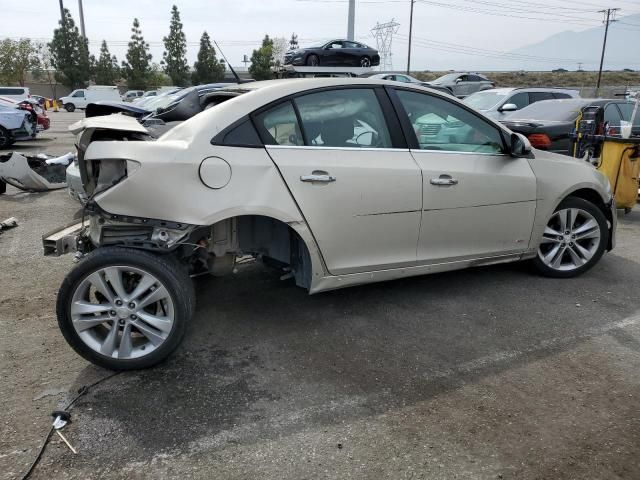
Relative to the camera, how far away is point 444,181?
390cm

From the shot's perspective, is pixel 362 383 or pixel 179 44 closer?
pixel 362 383

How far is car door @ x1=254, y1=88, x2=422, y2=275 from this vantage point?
3.47 meters

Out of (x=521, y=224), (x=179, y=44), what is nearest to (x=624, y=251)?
(x=521, y=224)

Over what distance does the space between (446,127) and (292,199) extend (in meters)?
1.45

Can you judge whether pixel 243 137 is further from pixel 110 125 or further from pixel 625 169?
pixel 625 169

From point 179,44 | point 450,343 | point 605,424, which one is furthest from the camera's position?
point 179,44

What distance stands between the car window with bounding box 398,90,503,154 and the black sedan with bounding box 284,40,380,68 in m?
11.2

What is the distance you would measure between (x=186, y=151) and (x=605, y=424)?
8.96 feet

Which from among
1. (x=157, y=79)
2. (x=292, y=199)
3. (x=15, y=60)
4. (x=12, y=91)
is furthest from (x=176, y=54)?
(x=292, y=199)

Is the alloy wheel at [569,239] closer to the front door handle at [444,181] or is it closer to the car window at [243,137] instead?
the front door handle at [444,181]

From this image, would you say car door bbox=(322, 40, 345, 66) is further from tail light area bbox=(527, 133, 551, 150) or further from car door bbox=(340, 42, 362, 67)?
tail light area bbox=(527, 133, 551, 150)

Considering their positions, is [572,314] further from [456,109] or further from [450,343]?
[456,109]

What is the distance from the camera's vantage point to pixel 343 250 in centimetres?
365

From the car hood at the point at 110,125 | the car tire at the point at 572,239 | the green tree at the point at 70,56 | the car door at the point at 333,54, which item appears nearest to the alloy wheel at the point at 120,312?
the car hood at the point at 110,125
